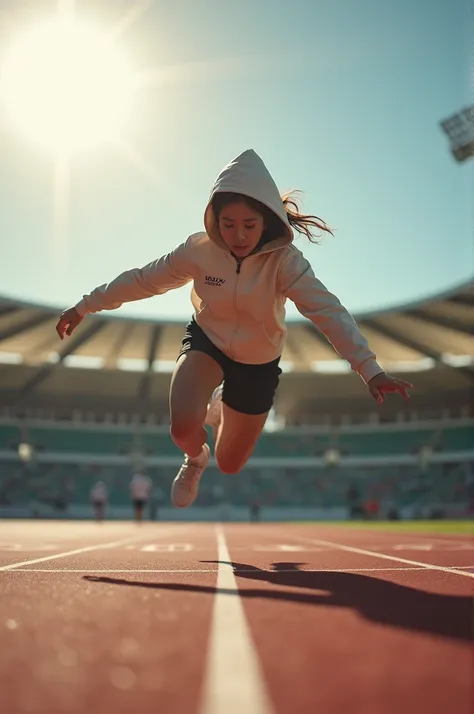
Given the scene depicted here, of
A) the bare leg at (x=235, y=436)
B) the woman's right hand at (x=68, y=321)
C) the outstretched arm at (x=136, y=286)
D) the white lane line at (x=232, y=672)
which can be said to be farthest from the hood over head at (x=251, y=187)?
the white lane line at (x=232, y=672)

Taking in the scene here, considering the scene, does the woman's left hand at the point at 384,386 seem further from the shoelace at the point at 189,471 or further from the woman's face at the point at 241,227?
the shoelace at the point at 189,471

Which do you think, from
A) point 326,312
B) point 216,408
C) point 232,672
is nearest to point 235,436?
point 216,408

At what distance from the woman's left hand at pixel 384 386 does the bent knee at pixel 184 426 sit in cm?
130

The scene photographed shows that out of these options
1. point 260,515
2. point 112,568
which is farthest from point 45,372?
point 112,568

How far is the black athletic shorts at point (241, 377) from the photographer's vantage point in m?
4.49

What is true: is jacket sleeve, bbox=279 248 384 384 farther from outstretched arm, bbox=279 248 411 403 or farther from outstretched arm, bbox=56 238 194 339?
outstretched arm, bbox=56 238 194 339

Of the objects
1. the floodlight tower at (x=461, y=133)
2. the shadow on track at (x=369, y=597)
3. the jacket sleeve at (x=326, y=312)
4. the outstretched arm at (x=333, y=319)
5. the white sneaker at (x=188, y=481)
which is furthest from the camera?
the floodlight tower at (x=461, y=133)

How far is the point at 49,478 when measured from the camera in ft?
118

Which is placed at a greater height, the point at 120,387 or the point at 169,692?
the point at 120,387

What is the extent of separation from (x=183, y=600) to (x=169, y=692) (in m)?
1.11

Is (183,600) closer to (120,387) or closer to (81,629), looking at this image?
(81,629)

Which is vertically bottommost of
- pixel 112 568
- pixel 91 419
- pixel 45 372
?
pixel 112 568

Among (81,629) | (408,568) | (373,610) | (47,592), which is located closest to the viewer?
(81,629)

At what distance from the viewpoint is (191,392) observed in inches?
166
